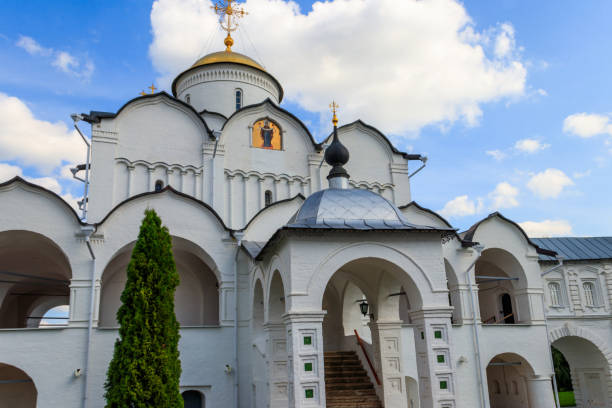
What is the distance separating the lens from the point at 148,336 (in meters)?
8.75

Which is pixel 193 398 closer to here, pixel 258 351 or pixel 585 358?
pixel 258 351

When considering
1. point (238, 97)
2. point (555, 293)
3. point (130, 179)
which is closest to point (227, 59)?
point (238, 97)

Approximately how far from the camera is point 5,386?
13125 millimetres

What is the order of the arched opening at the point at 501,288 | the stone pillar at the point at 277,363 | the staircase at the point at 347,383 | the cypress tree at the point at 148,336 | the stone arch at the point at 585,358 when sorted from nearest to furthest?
the cypress tree at the point at 148,336, the stone pillar at the point at 277,363, the staircase at the point at 347,383, the arched opening at the point at 501,288, the stone arch at the point at 585,358

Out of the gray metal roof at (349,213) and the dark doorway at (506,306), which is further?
the dark doorway at (506,306)

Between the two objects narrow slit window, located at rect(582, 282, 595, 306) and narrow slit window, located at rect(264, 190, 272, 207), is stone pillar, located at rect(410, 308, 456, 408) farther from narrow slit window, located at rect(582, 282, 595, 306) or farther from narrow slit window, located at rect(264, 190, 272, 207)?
narrow slit window, located at rect(582, 282, 595, 306)

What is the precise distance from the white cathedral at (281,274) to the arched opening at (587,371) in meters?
0.06

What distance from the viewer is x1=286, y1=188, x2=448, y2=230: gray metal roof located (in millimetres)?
8773

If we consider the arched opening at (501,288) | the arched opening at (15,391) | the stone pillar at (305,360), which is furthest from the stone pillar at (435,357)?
the arched opening at (15,391)

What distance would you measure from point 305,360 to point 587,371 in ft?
42.5

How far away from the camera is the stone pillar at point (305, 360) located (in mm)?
7883

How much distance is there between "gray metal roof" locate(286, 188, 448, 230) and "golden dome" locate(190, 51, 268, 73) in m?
10.2

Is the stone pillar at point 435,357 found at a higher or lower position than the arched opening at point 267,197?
lower

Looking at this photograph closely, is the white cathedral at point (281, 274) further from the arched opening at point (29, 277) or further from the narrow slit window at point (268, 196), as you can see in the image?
the narrow slit window at point (268, 196)
